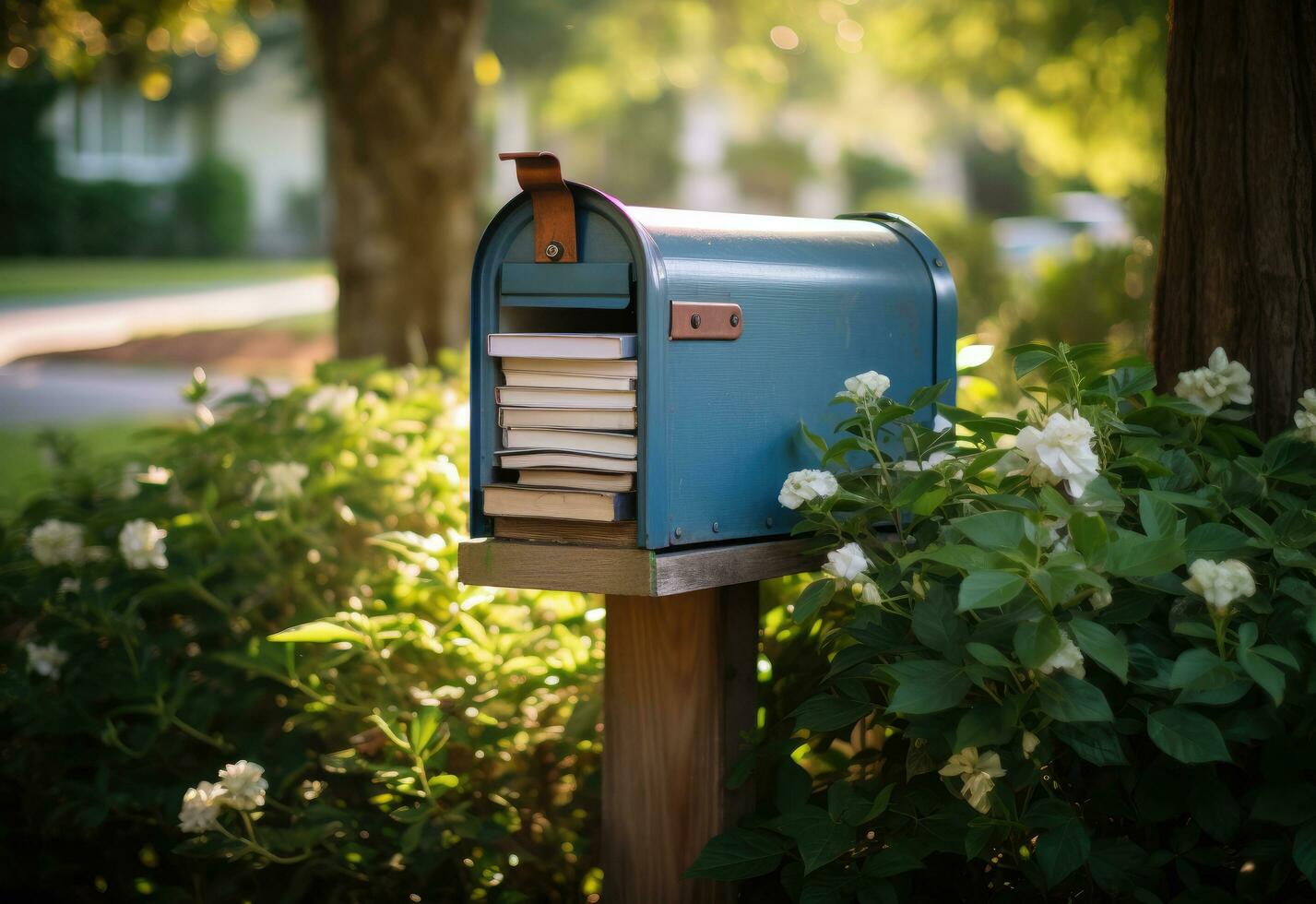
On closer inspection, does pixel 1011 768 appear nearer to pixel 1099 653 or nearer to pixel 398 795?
pixel 1099 653

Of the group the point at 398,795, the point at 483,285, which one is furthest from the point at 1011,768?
the point at 398,795

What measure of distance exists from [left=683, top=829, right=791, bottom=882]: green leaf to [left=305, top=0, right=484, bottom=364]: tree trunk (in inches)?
151

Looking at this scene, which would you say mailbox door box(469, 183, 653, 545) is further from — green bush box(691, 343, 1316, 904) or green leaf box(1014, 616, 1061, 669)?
green leaf box(1014, 616, 1061, 669)

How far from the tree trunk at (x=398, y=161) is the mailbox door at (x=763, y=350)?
11.6ft

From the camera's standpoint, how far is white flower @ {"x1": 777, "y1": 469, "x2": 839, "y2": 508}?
6.52 feet

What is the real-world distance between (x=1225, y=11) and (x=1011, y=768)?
1.44 metres

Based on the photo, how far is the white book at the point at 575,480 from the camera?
6.44ft

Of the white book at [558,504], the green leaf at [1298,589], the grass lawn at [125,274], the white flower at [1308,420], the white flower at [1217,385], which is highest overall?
the grass lawn at [125,274]

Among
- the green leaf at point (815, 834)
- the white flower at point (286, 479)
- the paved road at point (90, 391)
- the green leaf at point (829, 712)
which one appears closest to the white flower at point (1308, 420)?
the green leaf at point (829, 712)

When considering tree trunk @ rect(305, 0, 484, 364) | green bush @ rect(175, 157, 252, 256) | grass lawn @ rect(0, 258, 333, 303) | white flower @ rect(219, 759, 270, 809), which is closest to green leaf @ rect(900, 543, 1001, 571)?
white flower @ rect(219, 759, 270, 809)

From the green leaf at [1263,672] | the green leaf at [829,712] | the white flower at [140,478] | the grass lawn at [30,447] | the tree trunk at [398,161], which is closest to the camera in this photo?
the green leaf at [1263,672]

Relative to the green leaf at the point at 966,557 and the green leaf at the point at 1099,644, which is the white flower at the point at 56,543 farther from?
the green leaf at the point at 1099,644

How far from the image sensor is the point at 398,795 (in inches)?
101

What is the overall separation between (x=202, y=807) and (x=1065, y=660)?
147 centimetres
